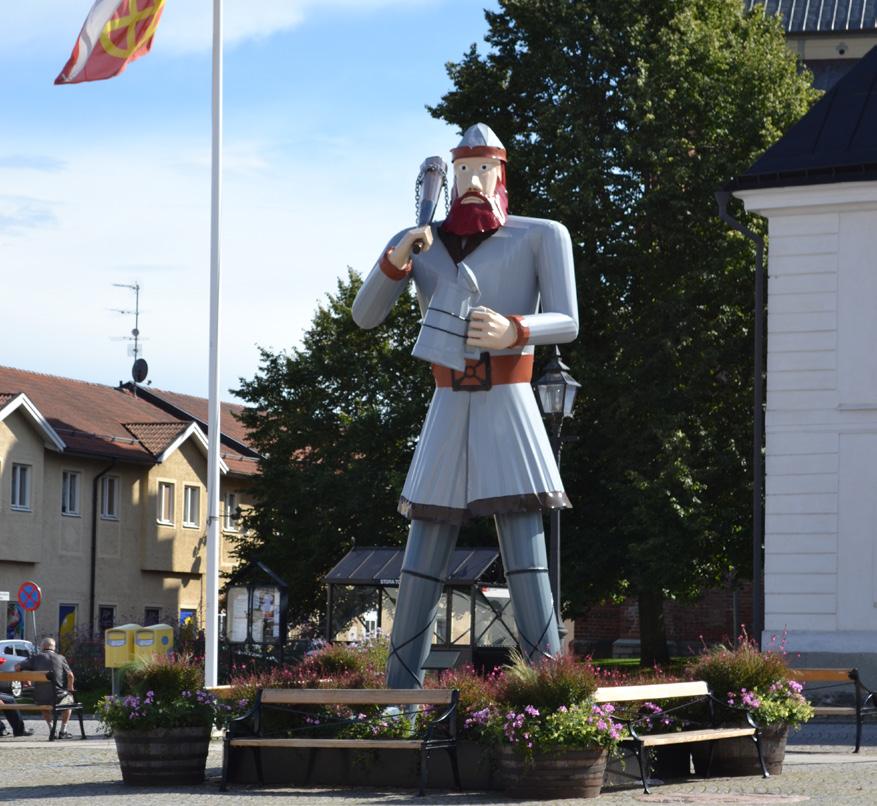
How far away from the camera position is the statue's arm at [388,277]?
1255 cm

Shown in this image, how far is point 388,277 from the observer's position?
12625 millimetres

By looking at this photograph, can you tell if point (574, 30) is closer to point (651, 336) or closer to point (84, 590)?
point (651, 336)

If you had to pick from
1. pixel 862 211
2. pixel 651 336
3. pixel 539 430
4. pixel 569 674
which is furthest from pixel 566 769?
pixel 651 336

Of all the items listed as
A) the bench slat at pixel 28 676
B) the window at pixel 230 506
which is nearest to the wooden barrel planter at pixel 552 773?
the bench slat at pixel 28 676

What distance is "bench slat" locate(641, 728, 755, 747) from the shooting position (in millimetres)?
12969

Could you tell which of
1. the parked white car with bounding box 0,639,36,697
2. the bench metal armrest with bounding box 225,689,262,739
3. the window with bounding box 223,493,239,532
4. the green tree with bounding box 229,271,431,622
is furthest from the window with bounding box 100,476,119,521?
the bench metal armrest with bounding box 225,689,262,739

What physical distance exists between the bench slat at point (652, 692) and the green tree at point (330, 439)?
2095cm

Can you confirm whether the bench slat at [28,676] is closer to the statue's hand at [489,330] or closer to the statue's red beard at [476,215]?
the statue's red beard at [476,215]

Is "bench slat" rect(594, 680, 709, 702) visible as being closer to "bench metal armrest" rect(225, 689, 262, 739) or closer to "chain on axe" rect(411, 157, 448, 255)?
"bench metal armrest" rect(225, 689, 262, 739)

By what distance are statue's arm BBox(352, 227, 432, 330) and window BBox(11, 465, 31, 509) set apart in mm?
37177

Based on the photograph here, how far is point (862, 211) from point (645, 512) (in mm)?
7362

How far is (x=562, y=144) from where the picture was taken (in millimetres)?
33438

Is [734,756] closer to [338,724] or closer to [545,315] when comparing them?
[338,724]

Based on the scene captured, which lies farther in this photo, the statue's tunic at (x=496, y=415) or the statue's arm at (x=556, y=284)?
the statue's tunic at (x=496, y=415)
